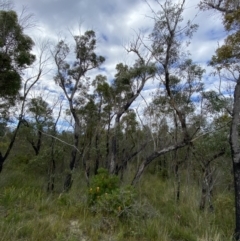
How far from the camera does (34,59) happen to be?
34.0ft

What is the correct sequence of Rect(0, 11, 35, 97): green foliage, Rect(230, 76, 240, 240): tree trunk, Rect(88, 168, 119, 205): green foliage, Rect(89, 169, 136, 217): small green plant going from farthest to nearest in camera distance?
1. Rect(0, 11, 35, 97): green foliage
2. Rect(88, 168, 119, 205): green foliage
3. Rect(89, 169, 136, 217): small green plant
4. Rect(230, 76, 240, 240): tree trunk

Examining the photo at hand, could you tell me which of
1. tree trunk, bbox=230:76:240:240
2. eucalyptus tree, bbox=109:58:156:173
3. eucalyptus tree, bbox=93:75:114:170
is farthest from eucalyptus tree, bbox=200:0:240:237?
eucalyptus tree, bbox=93:75:114:170

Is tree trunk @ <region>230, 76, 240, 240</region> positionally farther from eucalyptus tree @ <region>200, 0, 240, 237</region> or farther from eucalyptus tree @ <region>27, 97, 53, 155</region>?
eucalyptus tree @ <region>27, 97, 53, 155</region>

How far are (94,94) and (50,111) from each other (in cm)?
304

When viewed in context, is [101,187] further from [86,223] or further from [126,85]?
[126,85]

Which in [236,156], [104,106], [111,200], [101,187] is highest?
[104,106]

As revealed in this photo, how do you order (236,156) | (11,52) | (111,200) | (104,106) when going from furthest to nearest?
(104,106)
(11,52)
(111,200)
(236,156)

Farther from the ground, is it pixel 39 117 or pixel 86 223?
pixel 39 117

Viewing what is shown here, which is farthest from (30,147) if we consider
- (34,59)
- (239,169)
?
(239,169)

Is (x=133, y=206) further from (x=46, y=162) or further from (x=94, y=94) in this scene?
(x=94, y=94)

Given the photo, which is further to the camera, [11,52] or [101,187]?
[11,52]

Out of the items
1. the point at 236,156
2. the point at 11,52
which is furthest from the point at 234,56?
the point at 11,52

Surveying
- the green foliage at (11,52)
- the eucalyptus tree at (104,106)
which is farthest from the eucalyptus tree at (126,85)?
the green foliage at (11,52)

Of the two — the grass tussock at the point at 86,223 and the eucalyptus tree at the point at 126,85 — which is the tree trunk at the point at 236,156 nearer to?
the grass tussock at the point at 86,223
